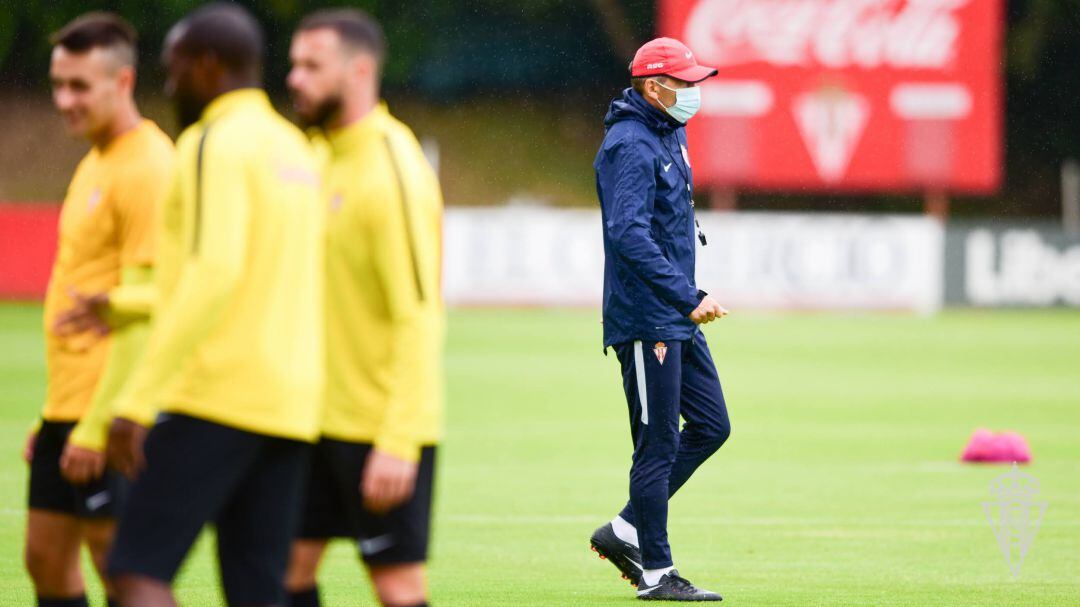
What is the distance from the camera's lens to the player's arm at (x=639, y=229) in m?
7.78

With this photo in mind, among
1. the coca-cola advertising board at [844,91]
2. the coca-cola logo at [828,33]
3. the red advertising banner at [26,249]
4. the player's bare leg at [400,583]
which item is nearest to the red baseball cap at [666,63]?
the player's bare leg at [400,583]

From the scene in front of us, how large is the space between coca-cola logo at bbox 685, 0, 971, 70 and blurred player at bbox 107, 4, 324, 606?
105 feet

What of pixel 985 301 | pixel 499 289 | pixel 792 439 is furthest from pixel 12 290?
pixel 792 439

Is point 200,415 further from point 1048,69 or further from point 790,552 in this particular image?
point 1048,69

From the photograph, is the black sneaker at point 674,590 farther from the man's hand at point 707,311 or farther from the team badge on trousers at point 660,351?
the man's hand at point 707,311

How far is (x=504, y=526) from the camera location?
10.5 m

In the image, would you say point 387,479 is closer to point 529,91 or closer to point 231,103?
point 231,103

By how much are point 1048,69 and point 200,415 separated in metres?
49.0

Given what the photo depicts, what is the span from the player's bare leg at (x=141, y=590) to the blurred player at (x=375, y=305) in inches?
23.7

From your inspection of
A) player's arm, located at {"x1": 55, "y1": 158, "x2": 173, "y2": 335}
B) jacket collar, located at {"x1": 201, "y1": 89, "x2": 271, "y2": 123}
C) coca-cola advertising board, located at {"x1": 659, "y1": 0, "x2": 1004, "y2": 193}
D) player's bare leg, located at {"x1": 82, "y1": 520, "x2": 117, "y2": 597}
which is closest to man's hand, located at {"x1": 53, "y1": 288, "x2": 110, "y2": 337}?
player's arm, located at {"x1": 55, "y1": 158, "x2": 173, "y2": 335}

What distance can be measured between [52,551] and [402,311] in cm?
161

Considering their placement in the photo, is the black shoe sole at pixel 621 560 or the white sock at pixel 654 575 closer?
the white sock at pixel 654 575

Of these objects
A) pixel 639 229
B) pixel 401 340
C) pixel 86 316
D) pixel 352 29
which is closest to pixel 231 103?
pixel 352 29

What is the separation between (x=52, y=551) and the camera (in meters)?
5.90
